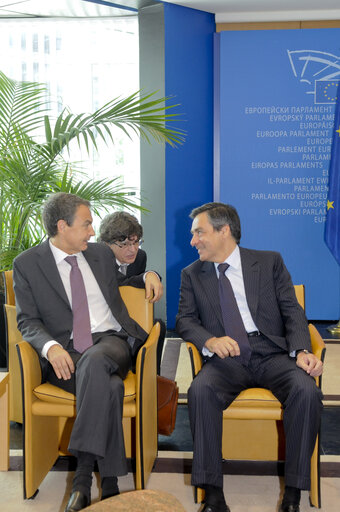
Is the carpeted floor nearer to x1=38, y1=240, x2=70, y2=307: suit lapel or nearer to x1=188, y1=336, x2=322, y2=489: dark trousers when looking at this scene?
x1=188, y1=336, x2=322, y2=489: dark trousers

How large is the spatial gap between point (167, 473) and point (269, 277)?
1043mm

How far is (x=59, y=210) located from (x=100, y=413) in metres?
1.02

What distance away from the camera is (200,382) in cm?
254

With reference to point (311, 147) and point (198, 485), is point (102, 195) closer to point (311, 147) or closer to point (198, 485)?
point (198, 485)

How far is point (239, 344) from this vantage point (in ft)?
9.11

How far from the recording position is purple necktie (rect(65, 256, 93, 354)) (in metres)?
2.77

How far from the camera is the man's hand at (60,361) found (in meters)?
2.55

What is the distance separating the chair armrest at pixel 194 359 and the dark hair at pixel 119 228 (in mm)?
841

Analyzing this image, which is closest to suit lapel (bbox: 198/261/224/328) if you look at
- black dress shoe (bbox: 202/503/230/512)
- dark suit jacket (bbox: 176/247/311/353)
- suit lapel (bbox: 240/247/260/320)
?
dark suit jacket (bbox: 176/247/311/353)

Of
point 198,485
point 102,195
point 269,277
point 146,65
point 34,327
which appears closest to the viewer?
point 198,485

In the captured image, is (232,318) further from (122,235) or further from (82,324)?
(122,235)

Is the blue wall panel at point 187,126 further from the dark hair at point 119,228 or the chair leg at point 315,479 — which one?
the chair leg at point 315,479

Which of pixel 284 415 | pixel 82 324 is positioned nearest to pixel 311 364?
pixel 284 415

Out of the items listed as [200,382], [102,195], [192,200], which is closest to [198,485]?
[200,382]
